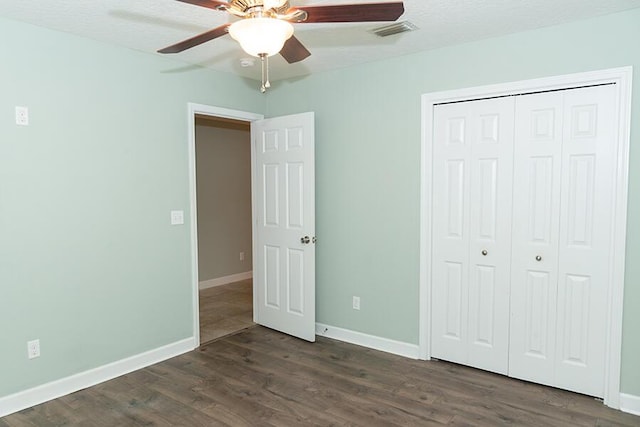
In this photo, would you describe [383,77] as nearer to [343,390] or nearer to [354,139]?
[354,139]

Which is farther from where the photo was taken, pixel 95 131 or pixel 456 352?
pixel 456 352

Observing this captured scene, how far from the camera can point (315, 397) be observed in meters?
2.95

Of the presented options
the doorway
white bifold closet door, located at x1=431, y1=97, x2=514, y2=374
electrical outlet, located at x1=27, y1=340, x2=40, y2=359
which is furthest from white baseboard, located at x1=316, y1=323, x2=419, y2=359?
electrical outlet, located at x1=27, y1=340, x2=40, y2=359

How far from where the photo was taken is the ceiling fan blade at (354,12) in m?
1.64

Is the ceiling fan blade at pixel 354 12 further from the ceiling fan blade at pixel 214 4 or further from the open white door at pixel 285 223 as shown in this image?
the open white door at pixel 285 223

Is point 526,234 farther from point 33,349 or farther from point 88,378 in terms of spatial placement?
point 33,349

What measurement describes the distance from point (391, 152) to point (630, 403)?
7.79 feet

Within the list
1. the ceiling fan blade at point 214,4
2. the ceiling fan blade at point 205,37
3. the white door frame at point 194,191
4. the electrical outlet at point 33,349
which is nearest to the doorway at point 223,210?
the white door frame at point 194,191

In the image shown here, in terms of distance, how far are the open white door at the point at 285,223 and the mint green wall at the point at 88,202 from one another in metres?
0.80

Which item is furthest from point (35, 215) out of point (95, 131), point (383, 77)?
point (383, 77)

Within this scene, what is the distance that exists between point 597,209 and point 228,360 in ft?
9.71

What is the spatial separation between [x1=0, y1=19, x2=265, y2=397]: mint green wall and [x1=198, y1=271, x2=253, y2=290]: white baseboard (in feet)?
7.44

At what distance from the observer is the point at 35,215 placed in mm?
2844

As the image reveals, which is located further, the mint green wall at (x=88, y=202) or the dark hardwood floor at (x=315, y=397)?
the mint green wall at (x=88, y=202)
